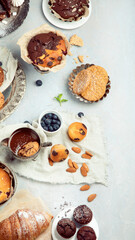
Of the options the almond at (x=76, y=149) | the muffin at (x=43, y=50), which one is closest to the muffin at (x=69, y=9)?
the muffin at (x=43, y=50)

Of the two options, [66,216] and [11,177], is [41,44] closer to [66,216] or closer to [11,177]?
[11,177]

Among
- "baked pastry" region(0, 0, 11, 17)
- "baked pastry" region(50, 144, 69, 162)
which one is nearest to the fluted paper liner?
"baked pastry" region(50, 144, 69, 162)

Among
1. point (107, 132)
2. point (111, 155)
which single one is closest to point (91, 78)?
point (107, 132)

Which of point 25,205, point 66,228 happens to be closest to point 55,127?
point 25,205

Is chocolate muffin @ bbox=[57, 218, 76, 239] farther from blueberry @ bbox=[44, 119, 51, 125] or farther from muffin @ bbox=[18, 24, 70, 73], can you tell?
muffin @ bbox=[18, 24, 70, 73]

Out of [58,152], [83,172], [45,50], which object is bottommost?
[83,172]

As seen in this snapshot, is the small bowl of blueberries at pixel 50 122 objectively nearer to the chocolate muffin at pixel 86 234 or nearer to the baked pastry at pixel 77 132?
the baked pastry at pixel 77 132
